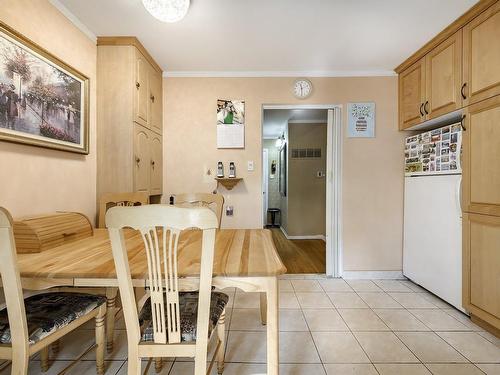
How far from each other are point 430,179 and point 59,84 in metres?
3.21

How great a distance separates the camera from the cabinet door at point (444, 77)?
2.14m

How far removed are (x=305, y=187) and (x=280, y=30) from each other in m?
3.55

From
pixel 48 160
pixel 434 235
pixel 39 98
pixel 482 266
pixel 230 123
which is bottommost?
pixel 482 266

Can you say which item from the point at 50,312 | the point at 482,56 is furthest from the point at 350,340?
the point at 482,56

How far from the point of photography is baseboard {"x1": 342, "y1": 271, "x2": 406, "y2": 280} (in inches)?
119

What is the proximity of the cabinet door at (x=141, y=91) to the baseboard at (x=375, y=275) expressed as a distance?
2778 millimetres

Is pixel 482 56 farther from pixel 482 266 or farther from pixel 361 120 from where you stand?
pixel 482 266

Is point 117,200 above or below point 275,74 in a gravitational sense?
below

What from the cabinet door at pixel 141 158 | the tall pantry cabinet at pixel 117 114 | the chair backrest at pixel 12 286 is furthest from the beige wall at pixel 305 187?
the chair backrest at pixel 12 286

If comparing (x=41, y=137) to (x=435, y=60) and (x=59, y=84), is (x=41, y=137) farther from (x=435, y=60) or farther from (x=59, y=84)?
(x=435, y=60)

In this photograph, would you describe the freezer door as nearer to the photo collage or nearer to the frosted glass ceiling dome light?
the photo collage

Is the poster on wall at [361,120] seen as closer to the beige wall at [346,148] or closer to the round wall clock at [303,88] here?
the beige wall at [346,148]

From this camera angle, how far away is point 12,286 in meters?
0.98

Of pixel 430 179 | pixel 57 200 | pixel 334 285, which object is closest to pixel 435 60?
pixel 430 179
